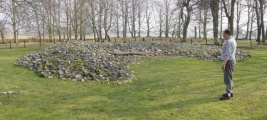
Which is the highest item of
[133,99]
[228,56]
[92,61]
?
[228,56]

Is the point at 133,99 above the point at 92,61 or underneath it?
underneath

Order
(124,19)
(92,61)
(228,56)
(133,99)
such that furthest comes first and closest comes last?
(124,19)
(92,61)
(133,99)
(228,56)

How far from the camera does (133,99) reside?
21.9 feet

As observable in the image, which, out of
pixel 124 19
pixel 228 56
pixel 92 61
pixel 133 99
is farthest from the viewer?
pixel 124 19

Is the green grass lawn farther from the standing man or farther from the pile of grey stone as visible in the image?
the pile of grey stone

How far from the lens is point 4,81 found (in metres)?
8.55

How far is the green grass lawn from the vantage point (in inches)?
211

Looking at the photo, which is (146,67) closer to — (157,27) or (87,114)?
(87,114)

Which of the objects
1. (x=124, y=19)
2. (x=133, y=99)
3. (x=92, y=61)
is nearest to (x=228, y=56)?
(x=133, y=99)

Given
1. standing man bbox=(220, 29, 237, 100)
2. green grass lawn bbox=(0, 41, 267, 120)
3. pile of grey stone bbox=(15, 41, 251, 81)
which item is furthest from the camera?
pile of grey stone bbox=(15, 41, 251, 81)

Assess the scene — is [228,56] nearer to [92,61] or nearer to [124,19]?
[92,61]

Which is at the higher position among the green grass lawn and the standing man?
the standing man

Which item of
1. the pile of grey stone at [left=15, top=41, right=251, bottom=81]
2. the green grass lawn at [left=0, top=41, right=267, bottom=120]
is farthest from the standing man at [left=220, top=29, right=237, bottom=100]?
the pile of grey stone at [left=15, top=41, right=251, bottom=81]

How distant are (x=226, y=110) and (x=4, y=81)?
7544mm
